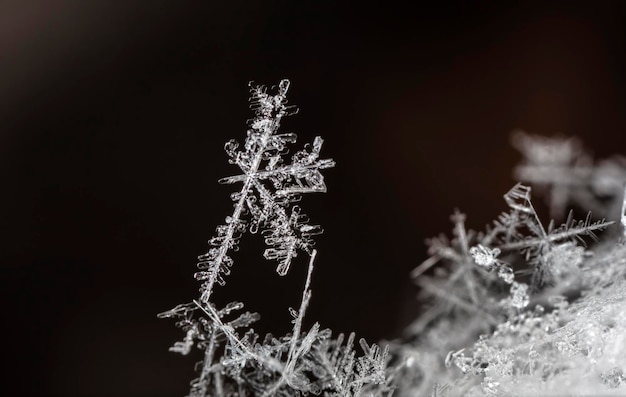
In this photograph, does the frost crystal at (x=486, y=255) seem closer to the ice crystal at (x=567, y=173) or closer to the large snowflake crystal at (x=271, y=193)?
the large snowflake crystal at (x=271, y=193)

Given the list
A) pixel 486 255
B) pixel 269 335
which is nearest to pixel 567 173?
pixel 486 255

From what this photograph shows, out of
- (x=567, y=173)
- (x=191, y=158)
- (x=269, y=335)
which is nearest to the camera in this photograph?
(x=269, y=335)

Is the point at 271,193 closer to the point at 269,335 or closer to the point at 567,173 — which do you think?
the point at 269,335

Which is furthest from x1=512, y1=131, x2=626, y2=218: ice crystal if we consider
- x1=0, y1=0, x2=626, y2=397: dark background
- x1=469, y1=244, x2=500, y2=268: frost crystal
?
x1=469, y1=244, x2=500, y2=268: frost crystal

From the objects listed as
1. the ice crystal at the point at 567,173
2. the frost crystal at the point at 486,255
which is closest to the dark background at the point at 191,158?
the ice crystal at the point at 567,173

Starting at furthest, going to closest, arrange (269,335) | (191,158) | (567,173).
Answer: (567,173), (191,158), (269,335)

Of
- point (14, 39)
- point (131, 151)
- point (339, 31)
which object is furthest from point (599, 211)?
point (14, 39)

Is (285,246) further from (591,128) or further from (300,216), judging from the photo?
(591,128)

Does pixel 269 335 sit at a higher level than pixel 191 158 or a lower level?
lower
